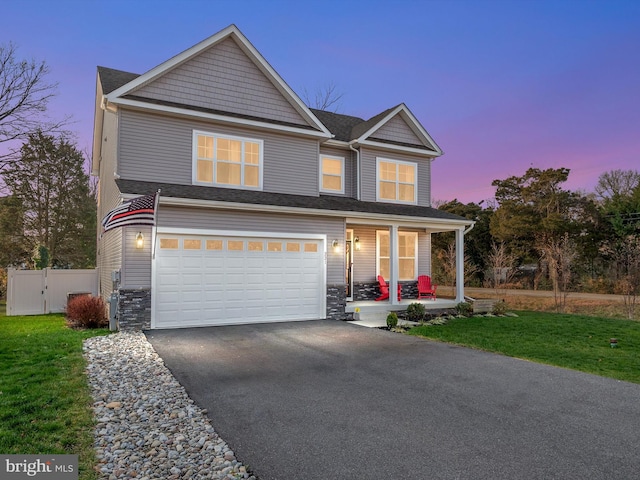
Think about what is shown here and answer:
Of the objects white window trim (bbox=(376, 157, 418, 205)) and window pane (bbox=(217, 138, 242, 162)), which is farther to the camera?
white window trim (bbox=(376, 157, 418, 205))

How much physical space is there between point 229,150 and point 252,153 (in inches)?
27.7

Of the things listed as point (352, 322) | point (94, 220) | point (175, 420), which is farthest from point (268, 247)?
point (94, 220)

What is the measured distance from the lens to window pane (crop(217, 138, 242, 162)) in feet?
38.3

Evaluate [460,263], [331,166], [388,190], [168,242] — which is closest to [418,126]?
[388,190]

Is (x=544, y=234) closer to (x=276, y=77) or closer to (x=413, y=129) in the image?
(x=413, y=129)

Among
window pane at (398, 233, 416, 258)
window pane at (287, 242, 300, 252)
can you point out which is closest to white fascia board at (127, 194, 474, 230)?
window pane at (287, 242, 300, 252)

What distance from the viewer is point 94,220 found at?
26500 millimetres

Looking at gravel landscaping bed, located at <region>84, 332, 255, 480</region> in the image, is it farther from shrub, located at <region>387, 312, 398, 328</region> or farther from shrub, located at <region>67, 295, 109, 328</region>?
shrub, located at <region>387, 312, 398, 328</region>

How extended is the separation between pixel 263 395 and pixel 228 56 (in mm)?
10580

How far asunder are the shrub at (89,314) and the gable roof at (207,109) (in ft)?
17.8

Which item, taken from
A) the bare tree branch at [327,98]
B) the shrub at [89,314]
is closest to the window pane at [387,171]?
the shrub at [89,314]

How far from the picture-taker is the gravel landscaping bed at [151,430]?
3180mm

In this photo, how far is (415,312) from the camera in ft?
41.5

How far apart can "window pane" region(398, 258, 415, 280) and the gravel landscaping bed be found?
1055cm
